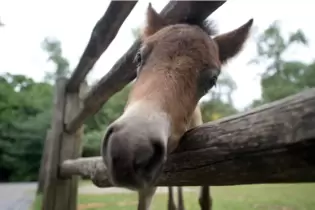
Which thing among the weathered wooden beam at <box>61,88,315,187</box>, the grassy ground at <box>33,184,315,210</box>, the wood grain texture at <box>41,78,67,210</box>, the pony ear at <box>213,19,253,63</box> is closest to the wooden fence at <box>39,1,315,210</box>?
the weathered wooden beam at <box>61,88,315,187</box>

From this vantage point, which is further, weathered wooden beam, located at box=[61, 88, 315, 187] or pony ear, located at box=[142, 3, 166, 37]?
pony ear, located at box=[142, 3, 166, 37]

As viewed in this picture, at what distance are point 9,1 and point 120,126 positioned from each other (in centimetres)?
157

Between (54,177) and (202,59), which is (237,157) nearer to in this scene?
(202,59)

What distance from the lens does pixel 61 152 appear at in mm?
2131

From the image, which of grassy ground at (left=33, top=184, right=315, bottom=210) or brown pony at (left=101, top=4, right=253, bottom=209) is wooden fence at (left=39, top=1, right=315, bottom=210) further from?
grassy ground at (left=33, top=184, right=315, bottom=210)

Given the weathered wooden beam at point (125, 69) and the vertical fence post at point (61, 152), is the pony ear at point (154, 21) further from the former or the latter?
the vertical fence post at point (61, 152)

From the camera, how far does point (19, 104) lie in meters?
5.46

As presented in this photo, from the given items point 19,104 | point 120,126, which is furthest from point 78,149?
point 19,104

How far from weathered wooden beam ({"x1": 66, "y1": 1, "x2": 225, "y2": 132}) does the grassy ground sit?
504mm

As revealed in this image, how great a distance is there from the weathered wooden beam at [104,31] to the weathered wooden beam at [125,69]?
83 millimetres

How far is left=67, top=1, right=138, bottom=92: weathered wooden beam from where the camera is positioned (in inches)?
39.0

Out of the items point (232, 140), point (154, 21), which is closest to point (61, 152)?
point (154, 21)

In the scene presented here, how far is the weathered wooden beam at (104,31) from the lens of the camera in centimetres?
99

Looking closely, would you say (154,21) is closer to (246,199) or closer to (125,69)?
(125,69)
